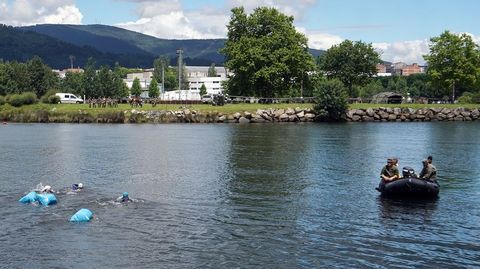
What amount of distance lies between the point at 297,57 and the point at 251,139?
185 feet

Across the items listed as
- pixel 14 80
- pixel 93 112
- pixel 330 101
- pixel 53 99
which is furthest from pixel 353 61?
pixel 14 80

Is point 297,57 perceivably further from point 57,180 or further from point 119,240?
point 119,240

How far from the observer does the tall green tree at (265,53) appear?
12131 centimetres

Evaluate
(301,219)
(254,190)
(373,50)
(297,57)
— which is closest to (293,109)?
(297,57)

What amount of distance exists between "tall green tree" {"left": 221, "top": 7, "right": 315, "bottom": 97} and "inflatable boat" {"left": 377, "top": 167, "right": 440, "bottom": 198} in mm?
88024

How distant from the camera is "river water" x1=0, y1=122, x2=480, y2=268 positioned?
21734 mm

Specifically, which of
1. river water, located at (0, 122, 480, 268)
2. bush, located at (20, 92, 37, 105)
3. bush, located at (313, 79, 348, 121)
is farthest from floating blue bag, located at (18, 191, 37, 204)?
bush, located at (20, 92, 37, 105)

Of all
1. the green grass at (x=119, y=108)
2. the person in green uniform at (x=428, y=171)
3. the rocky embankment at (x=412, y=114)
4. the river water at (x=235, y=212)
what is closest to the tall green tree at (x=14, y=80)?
the green grass at (x=119, y=108)

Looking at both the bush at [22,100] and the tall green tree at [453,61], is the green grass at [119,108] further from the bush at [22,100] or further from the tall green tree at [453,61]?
the tall green tree at [453,61]

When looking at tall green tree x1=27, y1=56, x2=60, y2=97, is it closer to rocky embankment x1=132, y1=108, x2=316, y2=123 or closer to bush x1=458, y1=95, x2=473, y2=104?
rocky embankment x1=132, y1=108, x2=316, y2=123

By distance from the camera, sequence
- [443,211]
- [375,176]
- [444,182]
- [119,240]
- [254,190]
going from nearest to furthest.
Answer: [119,240] < [443,211] < [254,190] < [444,182] < [375,176]

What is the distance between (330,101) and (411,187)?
255ft

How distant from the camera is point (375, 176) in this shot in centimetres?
4178

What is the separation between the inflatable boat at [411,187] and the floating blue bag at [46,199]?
1846 cm
